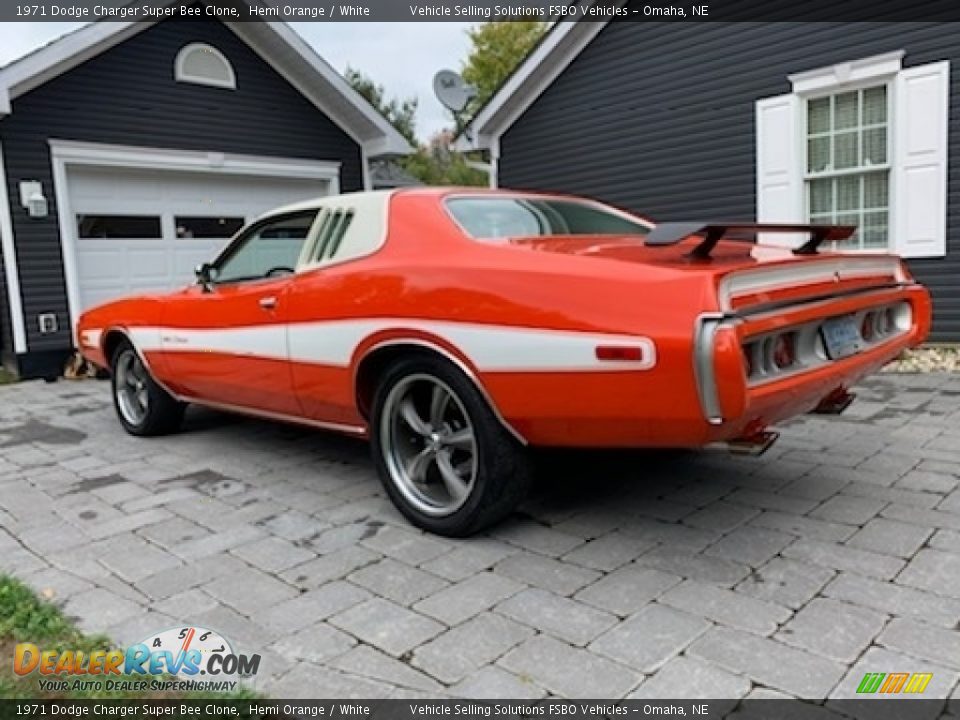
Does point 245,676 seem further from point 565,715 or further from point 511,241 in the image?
point 511,241

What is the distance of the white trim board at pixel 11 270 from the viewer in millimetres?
7953

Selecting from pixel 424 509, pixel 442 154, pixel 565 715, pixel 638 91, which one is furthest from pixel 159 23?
pixel 442 154

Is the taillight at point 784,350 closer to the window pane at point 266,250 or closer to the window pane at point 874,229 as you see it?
the window pane at point 266,250

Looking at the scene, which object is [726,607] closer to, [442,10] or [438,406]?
[438,406]

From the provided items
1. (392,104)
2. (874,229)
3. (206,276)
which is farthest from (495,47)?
(206,276)

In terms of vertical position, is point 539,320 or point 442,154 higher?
point 442,154

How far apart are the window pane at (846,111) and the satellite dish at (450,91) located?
517 cm

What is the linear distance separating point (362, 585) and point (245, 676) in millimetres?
613

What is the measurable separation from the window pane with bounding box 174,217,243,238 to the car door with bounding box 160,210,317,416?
210 inches

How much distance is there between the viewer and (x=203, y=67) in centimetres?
959

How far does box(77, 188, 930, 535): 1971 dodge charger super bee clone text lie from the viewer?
241 cm

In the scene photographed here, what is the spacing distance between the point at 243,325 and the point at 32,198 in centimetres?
563

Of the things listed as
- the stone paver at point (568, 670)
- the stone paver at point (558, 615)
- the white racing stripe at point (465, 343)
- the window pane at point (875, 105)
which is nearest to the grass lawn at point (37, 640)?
the stone paver at point (568, 670)

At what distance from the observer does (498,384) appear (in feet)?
9.18
